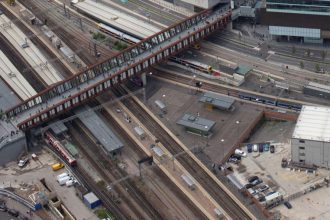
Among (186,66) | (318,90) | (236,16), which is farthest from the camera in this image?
(236,16)

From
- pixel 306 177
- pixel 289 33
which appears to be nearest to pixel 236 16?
pixel 289 33

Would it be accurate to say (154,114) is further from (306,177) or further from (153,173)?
(306,177)

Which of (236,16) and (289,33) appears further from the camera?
(236,16)

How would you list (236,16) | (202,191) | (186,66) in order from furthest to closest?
(236,16)
(186,66)
(202,191)

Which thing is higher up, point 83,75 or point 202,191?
point 83,75

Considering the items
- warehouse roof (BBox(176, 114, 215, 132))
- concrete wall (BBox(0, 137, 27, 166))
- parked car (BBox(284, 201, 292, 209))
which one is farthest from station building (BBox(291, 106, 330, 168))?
concrete wall (BBox(0, 137, 27, 166))

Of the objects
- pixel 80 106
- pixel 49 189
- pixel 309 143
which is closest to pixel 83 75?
pixel 80 106
